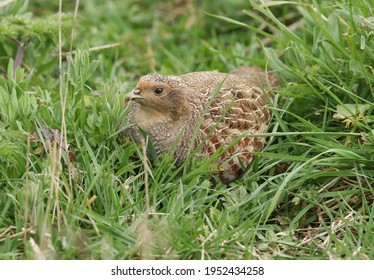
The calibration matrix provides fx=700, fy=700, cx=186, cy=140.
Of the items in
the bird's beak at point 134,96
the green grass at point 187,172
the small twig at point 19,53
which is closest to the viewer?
the green grass at point 187,172

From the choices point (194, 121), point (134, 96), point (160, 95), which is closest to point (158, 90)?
point (160, 95)

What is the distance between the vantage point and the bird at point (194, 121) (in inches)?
181

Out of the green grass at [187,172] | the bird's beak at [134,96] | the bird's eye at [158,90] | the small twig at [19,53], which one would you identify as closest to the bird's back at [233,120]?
the green grass at [187,172]

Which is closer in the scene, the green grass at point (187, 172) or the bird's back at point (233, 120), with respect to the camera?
the green grass at point (187, 172)

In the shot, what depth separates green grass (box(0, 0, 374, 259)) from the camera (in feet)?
12.7

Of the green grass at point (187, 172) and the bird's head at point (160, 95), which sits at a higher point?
the bird's head at point (160, 95)

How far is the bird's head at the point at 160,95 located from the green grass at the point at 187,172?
151 millimetres

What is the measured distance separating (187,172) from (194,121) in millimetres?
385

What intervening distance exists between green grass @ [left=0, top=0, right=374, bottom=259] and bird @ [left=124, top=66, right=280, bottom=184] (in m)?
0.11

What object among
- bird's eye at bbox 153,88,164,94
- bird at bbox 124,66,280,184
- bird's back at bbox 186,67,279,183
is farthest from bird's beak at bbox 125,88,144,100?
bird's back at bbox 186,67,279,183

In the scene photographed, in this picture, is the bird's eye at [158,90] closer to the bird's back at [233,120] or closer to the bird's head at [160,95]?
the bird's head at [160,95]

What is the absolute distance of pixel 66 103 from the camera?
4.53 m

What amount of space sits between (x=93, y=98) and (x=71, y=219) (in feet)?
3.59

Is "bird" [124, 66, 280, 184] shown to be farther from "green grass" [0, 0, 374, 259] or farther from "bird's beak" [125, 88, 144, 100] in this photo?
"green grass" [0, 0, 374, 259]
